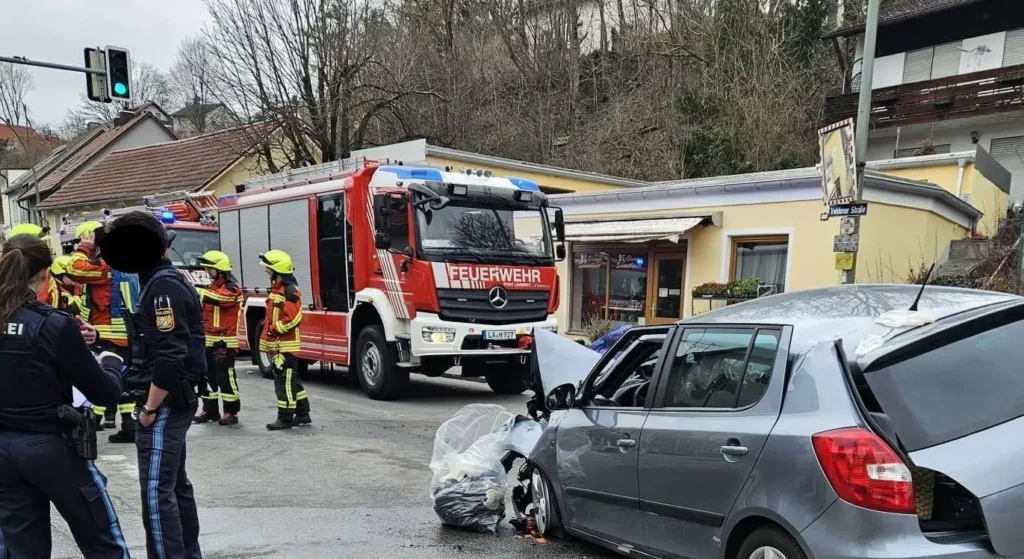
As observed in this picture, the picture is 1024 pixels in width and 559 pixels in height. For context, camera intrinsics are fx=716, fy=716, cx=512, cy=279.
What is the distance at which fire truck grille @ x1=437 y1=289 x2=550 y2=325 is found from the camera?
9259 millimetres

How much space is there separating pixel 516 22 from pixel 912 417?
3095 cm

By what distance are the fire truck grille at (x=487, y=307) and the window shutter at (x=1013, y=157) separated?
21169 mm

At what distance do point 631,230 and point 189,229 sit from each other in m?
9.07

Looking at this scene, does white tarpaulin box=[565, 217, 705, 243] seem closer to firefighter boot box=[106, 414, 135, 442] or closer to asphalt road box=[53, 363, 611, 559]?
asphalt road box=[53, 363, 611, 559]

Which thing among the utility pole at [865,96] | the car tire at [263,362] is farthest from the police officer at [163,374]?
the utility pole at [865,96]

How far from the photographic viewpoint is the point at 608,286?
1560 cm

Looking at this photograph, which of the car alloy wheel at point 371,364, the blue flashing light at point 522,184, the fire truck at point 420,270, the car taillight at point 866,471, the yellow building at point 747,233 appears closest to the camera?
the car taillight at point 866,471

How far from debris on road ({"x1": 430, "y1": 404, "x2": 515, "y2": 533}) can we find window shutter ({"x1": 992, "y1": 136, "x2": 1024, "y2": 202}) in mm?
24927

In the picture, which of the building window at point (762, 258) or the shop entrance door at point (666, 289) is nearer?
the building window at point (762, 258)

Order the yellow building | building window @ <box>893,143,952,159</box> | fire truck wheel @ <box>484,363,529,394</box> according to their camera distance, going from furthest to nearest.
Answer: building window @ <box>893,143,952,159</box>
the yellow building
fire truck wheel @ <box>484,363,529,394</box>

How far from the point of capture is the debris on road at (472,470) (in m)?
4.85

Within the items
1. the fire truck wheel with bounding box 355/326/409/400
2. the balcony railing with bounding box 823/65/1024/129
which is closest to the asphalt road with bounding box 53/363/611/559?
the fire truck wheel with bounding box 355/326/409/400

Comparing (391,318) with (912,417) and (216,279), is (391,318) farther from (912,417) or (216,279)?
(912,417)

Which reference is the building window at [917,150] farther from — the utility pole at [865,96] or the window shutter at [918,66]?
the utility pole at [865,96]
